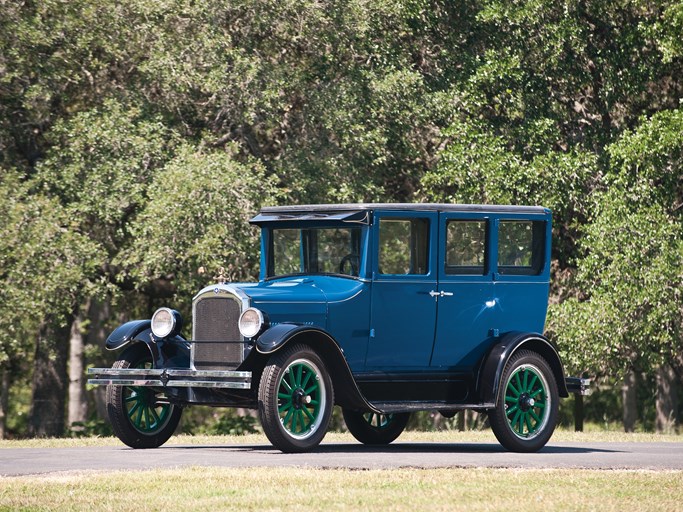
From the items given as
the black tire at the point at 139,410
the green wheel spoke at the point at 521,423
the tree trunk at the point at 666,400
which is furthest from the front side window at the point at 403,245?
the tree trunk at the point at 666,400

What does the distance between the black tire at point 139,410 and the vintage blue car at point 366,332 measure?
14mm

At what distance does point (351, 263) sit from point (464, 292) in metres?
1.23

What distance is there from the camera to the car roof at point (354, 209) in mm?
13758

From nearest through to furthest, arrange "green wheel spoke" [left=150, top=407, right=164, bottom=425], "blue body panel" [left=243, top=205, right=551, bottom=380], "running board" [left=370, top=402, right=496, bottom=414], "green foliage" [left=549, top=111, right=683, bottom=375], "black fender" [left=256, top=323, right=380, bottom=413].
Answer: "black fender" [left=256, top=323, right=380, bottom=413] → "blue body panel" [left=243, top=205, right=551, bottom=380] → "running board" [left=370, top=402, right=496, bottom=414] → "green wheel spoke" [left=150, top=407, right=164, bottom=425] → "green foliage" [left=549, top=111, right=683, bottom=375]

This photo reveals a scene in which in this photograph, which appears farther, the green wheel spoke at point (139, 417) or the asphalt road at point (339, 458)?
the green wheel spoke at point (139, 417)

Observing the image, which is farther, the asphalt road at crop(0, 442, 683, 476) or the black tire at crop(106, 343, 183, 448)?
the black tire at crop(106, 343, 183, 448)

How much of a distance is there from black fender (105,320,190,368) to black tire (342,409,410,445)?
245cm

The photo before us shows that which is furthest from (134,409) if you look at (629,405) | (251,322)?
(629,405)

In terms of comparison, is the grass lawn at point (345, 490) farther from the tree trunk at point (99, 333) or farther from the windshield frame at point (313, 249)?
the tree trunk at point (99, 333)

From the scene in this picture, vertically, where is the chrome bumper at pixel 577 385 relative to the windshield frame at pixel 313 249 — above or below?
below

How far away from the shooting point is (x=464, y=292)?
14195mm

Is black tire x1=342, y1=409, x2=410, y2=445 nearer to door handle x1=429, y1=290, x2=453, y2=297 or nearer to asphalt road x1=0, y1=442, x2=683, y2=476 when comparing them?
asphalt road x1=0, y1=442, x2=683, y2=476

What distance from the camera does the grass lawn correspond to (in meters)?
9.59

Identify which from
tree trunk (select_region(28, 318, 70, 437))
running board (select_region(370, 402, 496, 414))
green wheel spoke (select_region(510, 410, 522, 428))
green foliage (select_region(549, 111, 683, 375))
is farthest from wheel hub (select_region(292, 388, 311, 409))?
tree trunk (select_region(28, 318, 70, 437))
